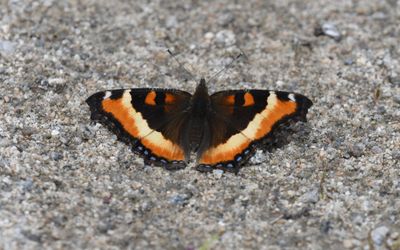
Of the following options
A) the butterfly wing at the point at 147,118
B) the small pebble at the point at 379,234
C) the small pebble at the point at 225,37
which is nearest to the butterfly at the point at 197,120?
the butterfly wing at the point at 147,118

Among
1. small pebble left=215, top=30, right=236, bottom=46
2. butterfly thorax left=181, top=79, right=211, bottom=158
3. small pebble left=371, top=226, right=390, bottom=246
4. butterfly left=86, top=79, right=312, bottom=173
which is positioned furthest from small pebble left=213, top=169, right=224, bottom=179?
small pebble left=215, top=30, right=236, bottom=46

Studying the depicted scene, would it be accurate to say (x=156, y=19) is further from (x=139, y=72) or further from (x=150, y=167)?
(x=150, y=167)

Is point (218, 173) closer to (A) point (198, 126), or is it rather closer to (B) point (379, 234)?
(A) point (198, 126)

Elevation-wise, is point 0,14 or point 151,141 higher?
point 0,14

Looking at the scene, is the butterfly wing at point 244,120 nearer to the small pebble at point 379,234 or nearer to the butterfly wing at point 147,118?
the butterfly wing at point 147,118

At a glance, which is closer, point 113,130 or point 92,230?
point 92,230

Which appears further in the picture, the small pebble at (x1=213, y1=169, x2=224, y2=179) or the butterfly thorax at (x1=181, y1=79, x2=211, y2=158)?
the butterfly thorax at (x1=181, y1=79, x2=211, y2=158)

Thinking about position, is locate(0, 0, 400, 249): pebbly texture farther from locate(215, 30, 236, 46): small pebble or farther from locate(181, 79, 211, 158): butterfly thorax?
locate(181, 79, 211, 158): butterfly thorax

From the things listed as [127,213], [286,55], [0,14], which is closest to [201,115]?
[127,213]
